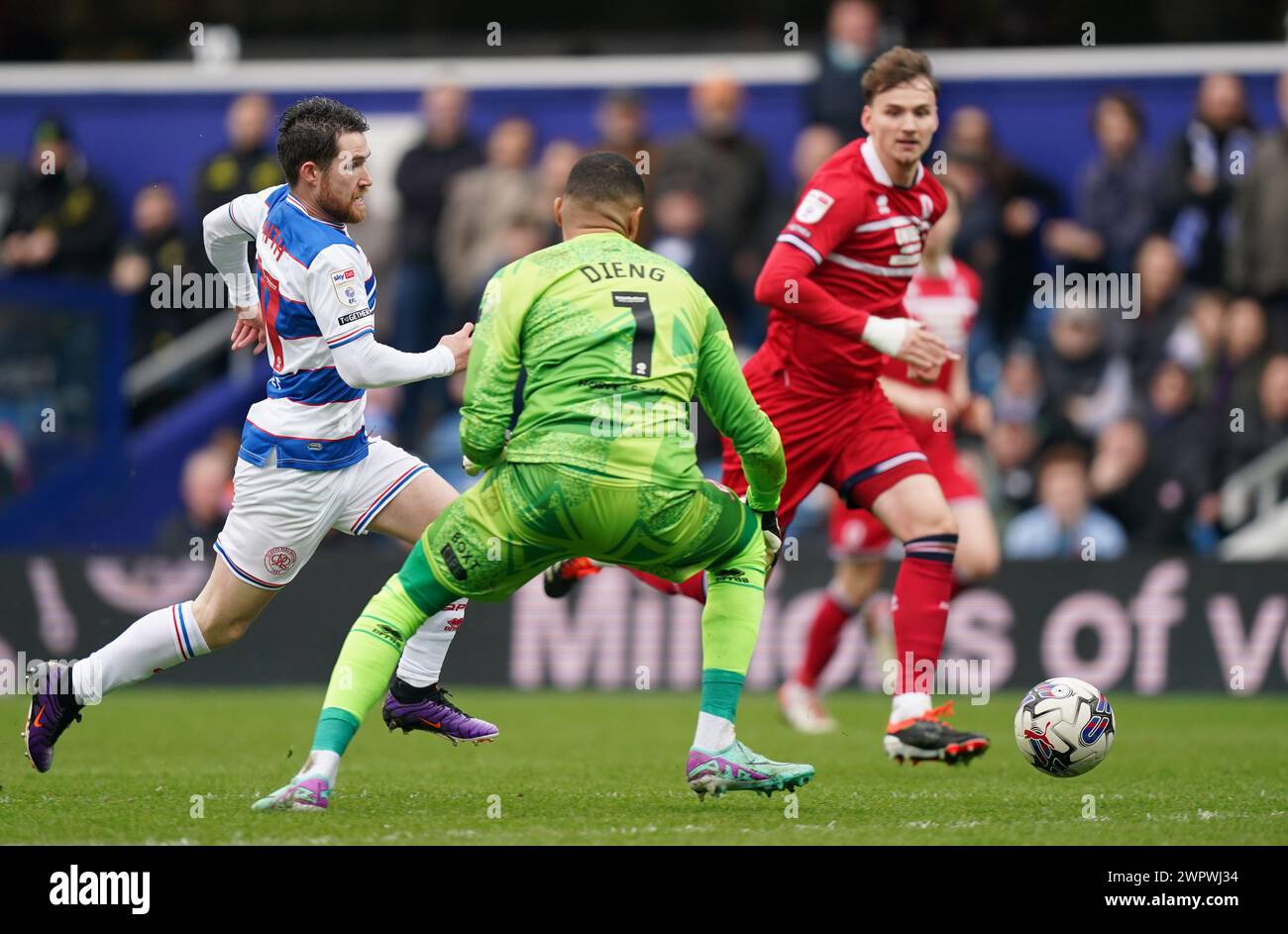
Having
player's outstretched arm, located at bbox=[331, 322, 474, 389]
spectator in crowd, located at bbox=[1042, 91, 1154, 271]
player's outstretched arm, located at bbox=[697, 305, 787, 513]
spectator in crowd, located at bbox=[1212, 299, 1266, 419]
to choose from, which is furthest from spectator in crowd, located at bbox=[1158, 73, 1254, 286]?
player's outstretched arm, located at bbox=[331, 322, 474, 389]

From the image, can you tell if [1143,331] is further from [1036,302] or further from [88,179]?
[88,179]

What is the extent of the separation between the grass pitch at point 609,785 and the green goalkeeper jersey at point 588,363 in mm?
1227

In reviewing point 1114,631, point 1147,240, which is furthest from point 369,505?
point 1147,240

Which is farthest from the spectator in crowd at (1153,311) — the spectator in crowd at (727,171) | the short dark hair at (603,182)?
the short dark hair at (603,182)

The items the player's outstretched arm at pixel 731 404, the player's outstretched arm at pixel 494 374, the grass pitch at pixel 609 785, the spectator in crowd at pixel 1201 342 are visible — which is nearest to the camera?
the grass pitch at pixel 609 785

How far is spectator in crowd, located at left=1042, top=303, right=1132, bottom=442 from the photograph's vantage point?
47.1 ft

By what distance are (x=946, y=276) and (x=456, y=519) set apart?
505 cm

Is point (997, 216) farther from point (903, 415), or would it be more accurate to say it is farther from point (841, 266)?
point (841, 266)

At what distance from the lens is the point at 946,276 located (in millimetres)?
10680

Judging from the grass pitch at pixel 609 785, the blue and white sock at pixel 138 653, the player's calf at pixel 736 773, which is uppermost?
the blue and white sock at pixel 138 653

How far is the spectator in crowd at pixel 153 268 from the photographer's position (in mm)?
15141

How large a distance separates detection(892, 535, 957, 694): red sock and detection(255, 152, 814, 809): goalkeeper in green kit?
162 cm

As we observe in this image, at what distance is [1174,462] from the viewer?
551 inches

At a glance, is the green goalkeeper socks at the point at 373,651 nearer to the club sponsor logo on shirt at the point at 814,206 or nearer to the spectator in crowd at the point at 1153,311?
the club sponsor logo on shirt at the point at 814,206
